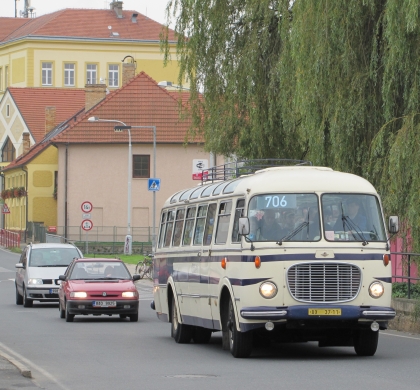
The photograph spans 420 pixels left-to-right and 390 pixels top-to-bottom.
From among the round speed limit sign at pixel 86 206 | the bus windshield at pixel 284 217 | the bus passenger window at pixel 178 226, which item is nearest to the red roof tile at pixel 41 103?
the round speed limit sign at pixel 86 206

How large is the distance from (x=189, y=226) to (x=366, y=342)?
440 centimetres

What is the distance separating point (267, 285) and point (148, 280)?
3137 centimetres

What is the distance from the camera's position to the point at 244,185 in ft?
56.1

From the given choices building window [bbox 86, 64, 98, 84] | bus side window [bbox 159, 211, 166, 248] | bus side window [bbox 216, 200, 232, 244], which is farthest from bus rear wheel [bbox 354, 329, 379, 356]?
building window [bbox 86, 64, 98, 84]

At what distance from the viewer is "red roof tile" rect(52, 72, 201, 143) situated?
7825 centimetres

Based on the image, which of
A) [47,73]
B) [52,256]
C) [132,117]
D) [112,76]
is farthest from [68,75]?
[52,256]

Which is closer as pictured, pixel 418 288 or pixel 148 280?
pixel 418 288

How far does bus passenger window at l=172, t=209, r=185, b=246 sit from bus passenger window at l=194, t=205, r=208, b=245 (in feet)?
4.05

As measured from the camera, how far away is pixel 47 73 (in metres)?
109

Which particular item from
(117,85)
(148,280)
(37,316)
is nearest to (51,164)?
(117,85)

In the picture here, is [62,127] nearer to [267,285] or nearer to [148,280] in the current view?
[148,280]

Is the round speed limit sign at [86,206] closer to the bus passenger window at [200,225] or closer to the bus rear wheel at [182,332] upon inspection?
the bus rear wheel at [182,332]

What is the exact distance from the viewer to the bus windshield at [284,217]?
1647cm

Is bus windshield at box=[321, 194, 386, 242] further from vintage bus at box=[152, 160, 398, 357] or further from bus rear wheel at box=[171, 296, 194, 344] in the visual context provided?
bus rear wheel at box=[171, 296, 194, 344]
